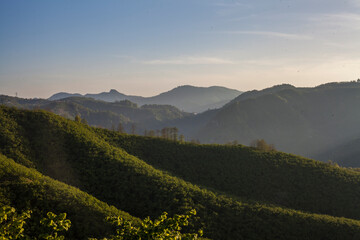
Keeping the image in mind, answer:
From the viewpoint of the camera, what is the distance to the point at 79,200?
145ft

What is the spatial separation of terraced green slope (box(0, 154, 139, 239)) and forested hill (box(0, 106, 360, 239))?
0.23 meters

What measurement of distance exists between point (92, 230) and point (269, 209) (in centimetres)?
3946

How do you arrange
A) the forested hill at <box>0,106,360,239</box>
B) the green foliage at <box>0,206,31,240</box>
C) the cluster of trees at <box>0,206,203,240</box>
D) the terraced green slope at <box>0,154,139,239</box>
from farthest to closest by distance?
the forested hill at <box>0,106,360,239</box> < the terraced green slope at <box>0,154,139,239</box> < the cluster of trees at <box>0,206,203,240</box> < the green foliage at <box>0,206,31,240</box>

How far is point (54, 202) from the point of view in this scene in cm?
4172

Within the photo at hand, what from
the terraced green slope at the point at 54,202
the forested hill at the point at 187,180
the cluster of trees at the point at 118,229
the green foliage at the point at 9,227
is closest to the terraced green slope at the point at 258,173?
the forested hill at the point at 187,180

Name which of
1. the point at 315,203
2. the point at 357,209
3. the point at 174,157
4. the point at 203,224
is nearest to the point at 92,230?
the point at 203,224

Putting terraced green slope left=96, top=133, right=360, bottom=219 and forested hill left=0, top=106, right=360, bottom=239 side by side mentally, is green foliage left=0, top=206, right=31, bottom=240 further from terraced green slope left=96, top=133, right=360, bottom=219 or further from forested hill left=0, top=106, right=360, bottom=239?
terraced green slope left=96, top=133, right=360, bottom=219

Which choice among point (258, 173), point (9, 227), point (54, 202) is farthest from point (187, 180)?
point (9, 227)

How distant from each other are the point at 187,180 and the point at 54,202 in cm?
3882

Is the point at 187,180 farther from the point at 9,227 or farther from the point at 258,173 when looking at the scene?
the point at 9,227

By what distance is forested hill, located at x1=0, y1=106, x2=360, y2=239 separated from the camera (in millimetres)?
Answer: 51406

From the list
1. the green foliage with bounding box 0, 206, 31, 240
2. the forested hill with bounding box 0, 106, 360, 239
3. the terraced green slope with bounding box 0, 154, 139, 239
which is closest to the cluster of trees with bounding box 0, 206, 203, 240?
the green foliage with bounding box 0, 206, 31, 240

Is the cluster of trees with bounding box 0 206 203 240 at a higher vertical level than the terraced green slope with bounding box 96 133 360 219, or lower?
higher

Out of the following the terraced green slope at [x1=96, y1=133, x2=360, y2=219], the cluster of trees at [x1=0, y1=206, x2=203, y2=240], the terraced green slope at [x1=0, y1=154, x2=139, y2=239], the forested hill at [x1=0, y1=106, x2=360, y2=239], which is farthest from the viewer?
the terraced green slope at [x1=96, y1=133, x2=360, y2=219]
